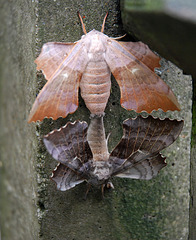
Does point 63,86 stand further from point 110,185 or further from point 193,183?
point 193,183

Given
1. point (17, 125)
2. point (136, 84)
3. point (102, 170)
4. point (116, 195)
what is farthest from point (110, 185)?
point (17, 125)

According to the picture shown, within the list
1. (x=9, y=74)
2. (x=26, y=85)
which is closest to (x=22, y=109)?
(x=26, y=85)

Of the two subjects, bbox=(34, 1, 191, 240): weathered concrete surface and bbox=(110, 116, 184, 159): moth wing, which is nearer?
bbox=(110, 116, 184, 159): moth wing

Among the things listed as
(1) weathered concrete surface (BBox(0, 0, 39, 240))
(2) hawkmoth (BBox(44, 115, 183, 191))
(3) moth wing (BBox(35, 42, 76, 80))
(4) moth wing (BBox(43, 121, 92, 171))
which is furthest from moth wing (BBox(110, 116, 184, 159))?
(1) weathered concrete surface (BBox(0, 0, 39, 240))

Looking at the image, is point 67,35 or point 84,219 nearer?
point 67,35

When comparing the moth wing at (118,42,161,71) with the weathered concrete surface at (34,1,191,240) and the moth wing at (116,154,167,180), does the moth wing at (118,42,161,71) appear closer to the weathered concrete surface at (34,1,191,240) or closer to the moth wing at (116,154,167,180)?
the weathered concrete surface at (34,1,191,240)

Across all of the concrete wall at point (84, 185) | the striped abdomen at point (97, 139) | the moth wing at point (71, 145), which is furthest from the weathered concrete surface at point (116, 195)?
the moth wing at point (71, 145)

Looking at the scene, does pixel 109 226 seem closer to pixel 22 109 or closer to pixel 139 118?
pixel 139 118
